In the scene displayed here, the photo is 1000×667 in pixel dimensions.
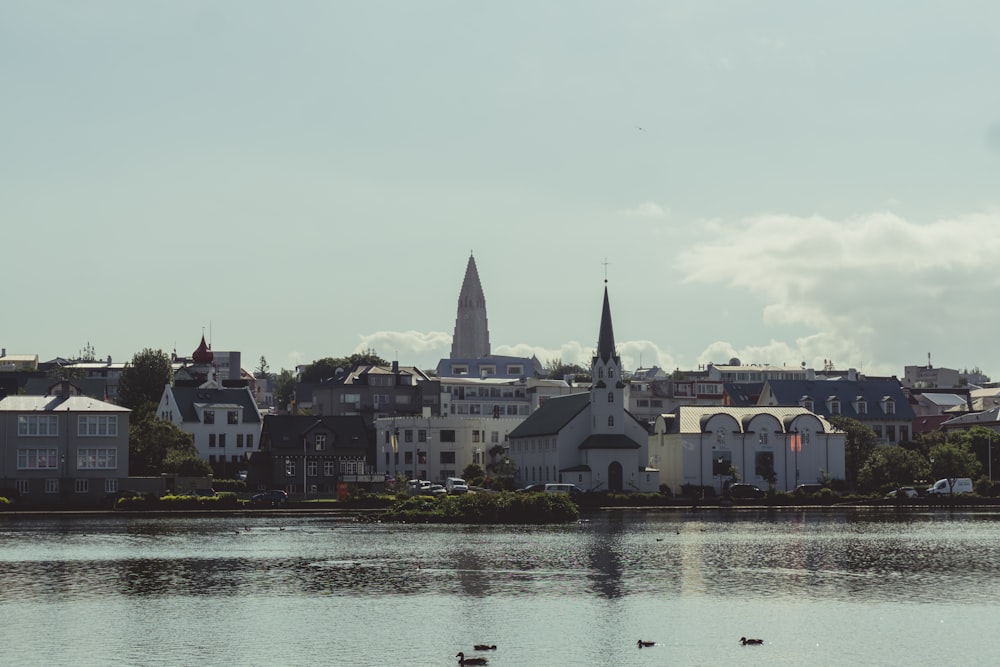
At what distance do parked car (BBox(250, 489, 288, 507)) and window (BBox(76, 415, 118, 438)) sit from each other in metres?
13.1

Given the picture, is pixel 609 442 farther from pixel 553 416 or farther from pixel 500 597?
pixel 500 597

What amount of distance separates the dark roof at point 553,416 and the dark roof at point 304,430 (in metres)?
17.7

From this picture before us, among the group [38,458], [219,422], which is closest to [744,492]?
[219,422]

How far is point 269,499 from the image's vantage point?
12731 centimetres

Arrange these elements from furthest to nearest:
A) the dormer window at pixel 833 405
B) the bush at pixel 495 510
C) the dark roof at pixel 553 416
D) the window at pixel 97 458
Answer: the dormer window at pixel 833 405 < the dark roof at pixel 553 416 < the window at pixel 97 458 < the bush at pixel 495 510

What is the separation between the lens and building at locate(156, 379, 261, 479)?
160125mm

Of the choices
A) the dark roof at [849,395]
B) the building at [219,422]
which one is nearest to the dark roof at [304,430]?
the building at [219,422]

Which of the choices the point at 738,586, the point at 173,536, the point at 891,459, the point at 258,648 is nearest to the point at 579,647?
the point at 258,648

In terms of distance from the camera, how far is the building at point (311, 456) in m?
149

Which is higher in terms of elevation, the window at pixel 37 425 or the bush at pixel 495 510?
the window at pixel 37 425

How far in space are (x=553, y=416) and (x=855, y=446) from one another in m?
31.8

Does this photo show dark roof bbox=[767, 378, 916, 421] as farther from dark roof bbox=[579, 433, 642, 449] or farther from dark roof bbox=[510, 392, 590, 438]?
dark roof bbox=[579, 433, 642, 449]

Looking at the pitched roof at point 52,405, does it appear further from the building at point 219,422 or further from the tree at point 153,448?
the building at point 219,422

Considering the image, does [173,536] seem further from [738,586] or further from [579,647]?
[579,647]
